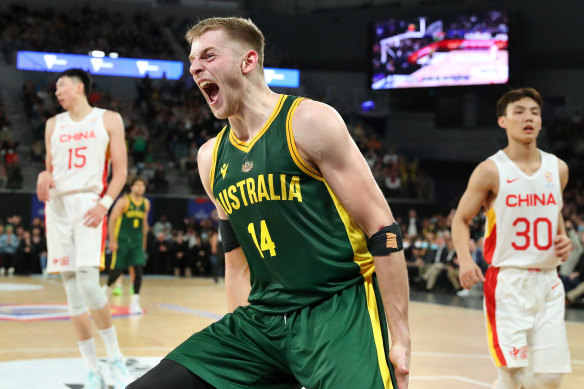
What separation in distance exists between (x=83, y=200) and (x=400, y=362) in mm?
3690

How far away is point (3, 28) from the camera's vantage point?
2714cm

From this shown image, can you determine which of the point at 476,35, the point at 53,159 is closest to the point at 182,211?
the point at 476,35

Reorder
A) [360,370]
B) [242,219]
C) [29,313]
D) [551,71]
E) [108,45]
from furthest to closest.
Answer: [108,45], [551,71], [29,313], [242,219], [360,370]

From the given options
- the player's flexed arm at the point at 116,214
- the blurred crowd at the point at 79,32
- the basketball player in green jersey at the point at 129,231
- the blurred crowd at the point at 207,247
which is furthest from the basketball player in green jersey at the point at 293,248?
the blurred crowd at the point at 79,32

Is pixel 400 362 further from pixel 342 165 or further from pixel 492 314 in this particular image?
pixel 492 314

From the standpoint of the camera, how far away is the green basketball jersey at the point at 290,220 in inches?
107

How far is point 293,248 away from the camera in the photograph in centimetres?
275

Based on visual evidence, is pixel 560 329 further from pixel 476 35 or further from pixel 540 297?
pixel 476 35

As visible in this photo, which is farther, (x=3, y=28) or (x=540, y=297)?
(x=3, y=28)

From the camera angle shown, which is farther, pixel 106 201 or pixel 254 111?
pixel 106 201

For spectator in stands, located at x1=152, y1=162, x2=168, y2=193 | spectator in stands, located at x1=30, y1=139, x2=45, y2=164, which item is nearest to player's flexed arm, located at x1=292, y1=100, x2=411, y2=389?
spectator in stands, located at x1=152, y1=162, x2=168, y2=193

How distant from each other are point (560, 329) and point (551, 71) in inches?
910

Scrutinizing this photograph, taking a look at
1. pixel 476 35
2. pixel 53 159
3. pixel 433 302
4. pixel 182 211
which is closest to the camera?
pixel 53 159

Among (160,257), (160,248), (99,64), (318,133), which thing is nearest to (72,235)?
(318,133)
